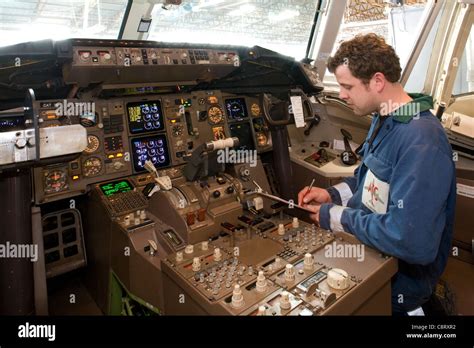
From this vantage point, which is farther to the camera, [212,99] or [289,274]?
[212,99]

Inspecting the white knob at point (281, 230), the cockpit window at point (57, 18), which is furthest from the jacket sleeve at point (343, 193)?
the cockpit window at point (57, 18)

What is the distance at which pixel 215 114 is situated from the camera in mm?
2637

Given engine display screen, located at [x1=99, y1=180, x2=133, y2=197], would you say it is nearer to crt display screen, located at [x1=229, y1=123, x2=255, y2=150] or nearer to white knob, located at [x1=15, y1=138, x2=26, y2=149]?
white knob, located at [x1=15, y1=138, x2=26, y2=149]

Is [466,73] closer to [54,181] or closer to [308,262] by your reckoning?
[308,262]

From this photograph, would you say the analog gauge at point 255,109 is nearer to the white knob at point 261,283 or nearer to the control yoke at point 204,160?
the control yoke at point 204,160

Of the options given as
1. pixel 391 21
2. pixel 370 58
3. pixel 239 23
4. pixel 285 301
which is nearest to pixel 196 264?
pixel 285 301

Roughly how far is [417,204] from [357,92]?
539mm

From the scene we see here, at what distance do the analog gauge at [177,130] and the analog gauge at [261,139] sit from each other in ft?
2.55

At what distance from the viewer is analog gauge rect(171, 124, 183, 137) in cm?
243

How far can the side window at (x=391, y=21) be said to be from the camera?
343 centimetres

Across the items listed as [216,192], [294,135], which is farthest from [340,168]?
[216,192]

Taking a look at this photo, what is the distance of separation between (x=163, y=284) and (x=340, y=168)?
82.2 inches

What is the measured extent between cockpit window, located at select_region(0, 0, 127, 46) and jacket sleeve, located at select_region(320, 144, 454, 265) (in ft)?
6.93

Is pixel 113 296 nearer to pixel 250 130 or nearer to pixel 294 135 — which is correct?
pixel 250 130
